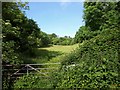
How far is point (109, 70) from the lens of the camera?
639 inches

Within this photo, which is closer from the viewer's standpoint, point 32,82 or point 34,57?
point 32,82

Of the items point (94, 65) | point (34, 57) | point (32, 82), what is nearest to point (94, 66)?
point (94, 65)

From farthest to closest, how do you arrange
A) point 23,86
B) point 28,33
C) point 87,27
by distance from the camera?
point 87,27 < point 28,33 < point 23,86

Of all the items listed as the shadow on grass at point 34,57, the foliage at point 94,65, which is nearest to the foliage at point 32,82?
the foliage at point 94,65

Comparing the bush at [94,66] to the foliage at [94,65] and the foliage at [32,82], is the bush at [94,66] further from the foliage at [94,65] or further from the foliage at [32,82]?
A: the foliage at [32,82]

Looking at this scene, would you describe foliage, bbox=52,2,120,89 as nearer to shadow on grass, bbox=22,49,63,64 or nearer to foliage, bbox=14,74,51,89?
foliage, bbox=14,74,51,89

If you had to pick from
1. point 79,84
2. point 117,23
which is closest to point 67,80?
point 79,84

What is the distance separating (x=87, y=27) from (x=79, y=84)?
28.2 meters

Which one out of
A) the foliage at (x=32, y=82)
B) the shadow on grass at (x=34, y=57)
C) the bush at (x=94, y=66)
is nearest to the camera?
the bush at (x=94, y=66)

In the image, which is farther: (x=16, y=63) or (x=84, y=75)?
(x=16, y=63)

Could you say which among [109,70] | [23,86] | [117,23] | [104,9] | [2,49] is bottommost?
[23,86]

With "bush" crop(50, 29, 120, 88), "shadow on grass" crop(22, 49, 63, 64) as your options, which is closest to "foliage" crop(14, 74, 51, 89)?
"bush" crop(50, 29, 120, 88)

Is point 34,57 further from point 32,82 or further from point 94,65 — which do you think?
point 94,65

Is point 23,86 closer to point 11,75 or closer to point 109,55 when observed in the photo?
point 11,75
